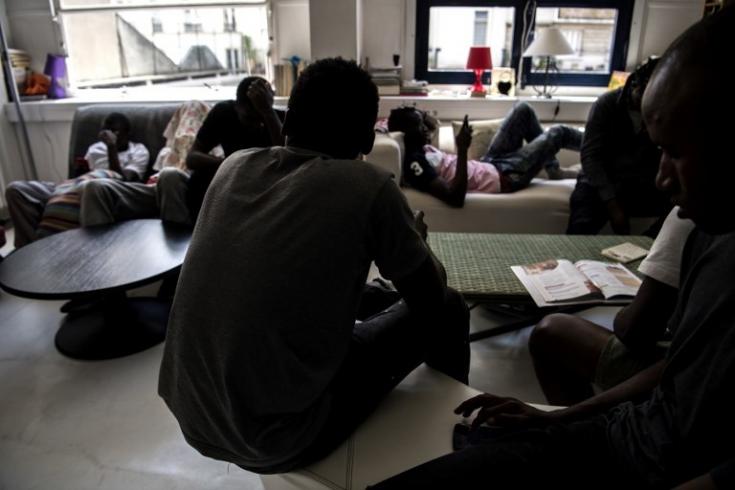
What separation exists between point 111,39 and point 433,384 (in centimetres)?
449

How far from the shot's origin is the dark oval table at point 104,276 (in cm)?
192

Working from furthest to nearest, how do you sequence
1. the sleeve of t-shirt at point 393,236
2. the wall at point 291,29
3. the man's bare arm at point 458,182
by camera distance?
the wall at point 291,29 → the man's bare arm at point 458,182 → the sleeve of t-shirt at point 393,236

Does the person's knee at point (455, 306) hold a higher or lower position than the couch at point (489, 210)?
higher

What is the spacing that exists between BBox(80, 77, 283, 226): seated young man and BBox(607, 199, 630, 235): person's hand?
1.78 m

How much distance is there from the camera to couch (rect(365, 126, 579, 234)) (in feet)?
9.45

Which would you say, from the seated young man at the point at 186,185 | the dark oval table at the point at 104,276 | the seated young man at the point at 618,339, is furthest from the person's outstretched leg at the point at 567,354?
the seated young man at the point at 186,185

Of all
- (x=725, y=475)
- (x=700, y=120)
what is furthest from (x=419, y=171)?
(x=725, y=475)

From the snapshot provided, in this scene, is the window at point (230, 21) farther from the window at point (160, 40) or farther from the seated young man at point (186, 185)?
the seated young man at point (186, 185)

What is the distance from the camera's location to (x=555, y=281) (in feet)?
5.66

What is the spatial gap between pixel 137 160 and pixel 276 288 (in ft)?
9.39

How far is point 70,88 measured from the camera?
4379mm

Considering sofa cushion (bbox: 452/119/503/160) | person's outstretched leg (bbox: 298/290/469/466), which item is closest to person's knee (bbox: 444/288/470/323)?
person's outstretched leg (bbox: 298/290/469/466)

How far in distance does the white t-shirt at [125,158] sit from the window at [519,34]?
89.9 inches

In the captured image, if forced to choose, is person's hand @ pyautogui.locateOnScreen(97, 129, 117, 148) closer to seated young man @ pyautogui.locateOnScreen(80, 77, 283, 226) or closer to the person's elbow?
seated young man @ pyautogui.locateOnScreen(80, 77, 283, 226)
